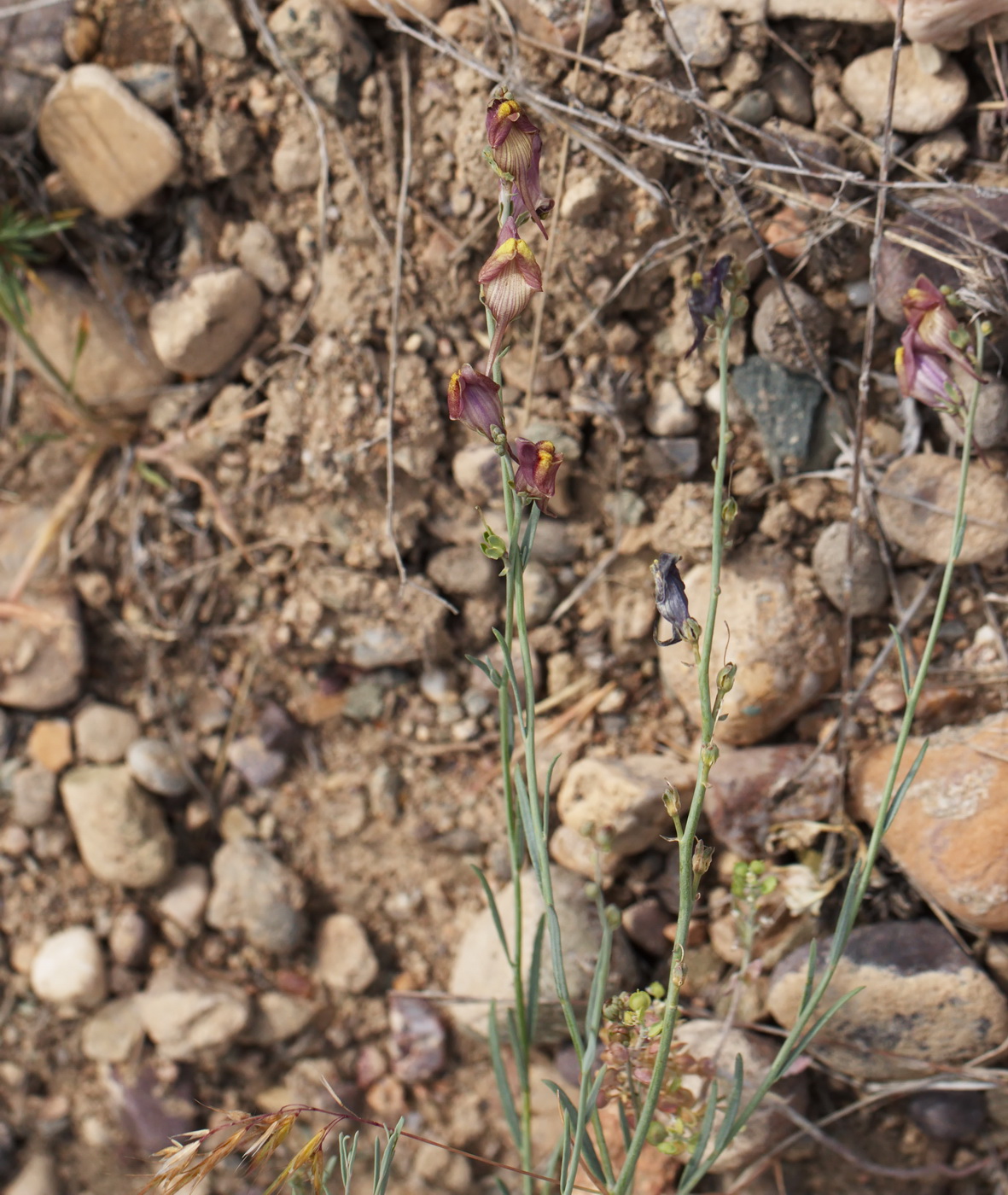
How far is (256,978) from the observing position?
227 cm

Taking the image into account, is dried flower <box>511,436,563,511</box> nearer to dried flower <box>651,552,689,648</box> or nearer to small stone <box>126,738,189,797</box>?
dried flower <box>651,552,689,648</box>

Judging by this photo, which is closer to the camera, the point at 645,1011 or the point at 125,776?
the point at 645,1011

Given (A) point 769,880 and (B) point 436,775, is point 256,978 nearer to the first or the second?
(B) point 436,775

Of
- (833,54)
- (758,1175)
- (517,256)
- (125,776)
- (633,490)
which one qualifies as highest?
(833,54)

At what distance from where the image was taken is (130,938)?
2273 millimetres

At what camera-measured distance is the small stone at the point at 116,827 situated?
7.34 ft

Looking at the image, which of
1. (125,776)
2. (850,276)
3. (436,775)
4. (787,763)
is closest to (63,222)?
(125,776)

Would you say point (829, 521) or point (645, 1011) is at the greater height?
point (829, 521)

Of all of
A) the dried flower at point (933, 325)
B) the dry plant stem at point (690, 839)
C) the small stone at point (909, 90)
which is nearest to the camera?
the dry plant stem at point (690, 839)

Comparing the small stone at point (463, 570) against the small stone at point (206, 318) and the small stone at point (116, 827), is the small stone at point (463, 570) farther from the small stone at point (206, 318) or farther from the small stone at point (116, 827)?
the small stone at point (116, 827)

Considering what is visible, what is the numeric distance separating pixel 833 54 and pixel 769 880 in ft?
4.71

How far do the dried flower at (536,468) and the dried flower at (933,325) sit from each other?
2.21ft

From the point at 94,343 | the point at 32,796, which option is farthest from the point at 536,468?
the point at 32,796

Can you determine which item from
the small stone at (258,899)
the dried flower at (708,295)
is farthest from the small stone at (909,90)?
the small stone at (258,899)
